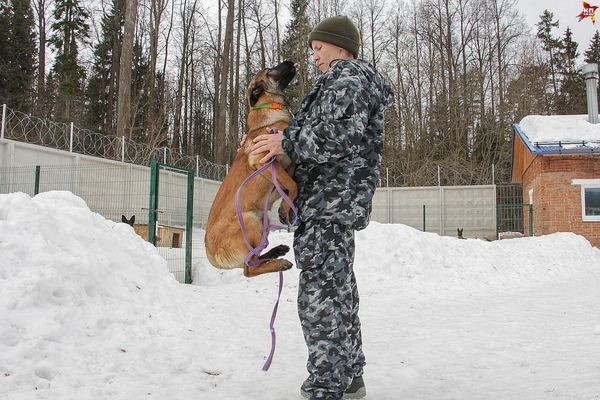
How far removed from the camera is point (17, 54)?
1080 inches

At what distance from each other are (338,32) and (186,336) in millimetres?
2976

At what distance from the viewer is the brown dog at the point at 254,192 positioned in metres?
2.39

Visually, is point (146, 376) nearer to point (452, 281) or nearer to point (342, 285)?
point (342, 285)

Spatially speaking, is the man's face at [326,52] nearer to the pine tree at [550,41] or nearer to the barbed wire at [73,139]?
the barbed wire at [73,139]

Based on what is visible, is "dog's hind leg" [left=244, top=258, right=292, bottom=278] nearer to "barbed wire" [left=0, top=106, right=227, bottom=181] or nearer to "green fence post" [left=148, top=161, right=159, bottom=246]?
"green fence post" [left=148, top=161, right=159, bottom=246]

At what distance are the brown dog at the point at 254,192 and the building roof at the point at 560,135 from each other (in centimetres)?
1623

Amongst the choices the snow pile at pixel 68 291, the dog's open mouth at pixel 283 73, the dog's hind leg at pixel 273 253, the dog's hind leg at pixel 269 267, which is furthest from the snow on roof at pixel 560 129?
the dog's hind leg at pixel 269 267

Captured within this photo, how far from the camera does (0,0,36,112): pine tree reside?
26.2m

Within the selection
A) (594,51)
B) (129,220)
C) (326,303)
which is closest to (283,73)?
(326,303)

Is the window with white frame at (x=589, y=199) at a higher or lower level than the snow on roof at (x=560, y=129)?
lower

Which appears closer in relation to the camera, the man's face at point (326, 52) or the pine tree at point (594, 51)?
the man's face at point (326, 52)

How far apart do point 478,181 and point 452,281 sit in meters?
16.1

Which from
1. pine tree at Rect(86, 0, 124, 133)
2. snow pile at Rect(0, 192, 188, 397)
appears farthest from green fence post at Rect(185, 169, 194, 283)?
pine tree at Rect(86, 0, 124, 133)

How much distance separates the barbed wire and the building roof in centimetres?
1186
